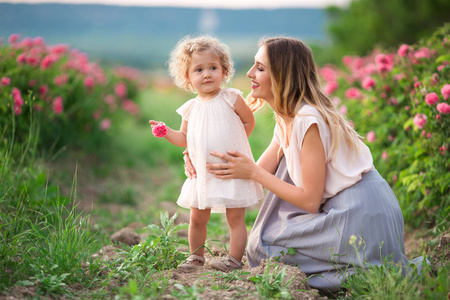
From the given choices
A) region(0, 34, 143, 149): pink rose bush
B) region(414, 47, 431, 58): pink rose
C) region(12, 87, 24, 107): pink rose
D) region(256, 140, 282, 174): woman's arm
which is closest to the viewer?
region(256, 140, 282, 174): woman's arm

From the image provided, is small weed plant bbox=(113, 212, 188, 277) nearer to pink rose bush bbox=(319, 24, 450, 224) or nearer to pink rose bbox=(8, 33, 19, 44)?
pink rose bush bbox=(319, 24, 450, 224)

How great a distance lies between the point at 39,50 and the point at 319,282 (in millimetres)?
3926

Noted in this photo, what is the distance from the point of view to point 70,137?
5215 mm

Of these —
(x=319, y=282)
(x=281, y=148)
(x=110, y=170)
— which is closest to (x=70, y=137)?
(x=110, y=170)

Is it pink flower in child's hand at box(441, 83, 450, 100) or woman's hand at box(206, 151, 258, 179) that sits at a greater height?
pink flower in child's hand at box(441, 83, 450, 100)

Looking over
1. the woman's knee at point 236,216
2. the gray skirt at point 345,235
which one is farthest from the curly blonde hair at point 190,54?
the gray skirt at point 345,235

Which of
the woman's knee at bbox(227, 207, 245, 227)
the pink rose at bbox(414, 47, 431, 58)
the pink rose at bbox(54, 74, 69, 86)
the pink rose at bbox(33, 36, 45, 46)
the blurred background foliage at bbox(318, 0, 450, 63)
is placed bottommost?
the woman's knee at bbox(227, 207, 245, 227)

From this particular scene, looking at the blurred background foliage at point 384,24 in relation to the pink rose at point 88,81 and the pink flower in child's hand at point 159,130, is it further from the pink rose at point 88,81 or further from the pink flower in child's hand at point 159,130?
the pink flower in child's hand at point 159,130

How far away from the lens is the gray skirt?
237 cm

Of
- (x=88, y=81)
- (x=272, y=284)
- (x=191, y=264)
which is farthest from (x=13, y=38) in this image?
(x=272, y=284)

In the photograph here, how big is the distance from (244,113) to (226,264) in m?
0.87

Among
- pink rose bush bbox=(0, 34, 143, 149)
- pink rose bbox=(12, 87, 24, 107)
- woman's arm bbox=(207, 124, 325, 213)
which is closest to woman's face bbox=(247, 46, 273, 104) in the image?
woman's arm bbox=(207, 124, 325, 213)

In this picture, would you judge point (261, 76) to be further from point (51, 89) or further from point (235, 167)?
point (51, 89)

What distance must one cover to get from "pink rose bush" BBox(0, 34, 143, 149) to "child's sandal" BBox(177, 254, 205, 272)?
5.32 feet
